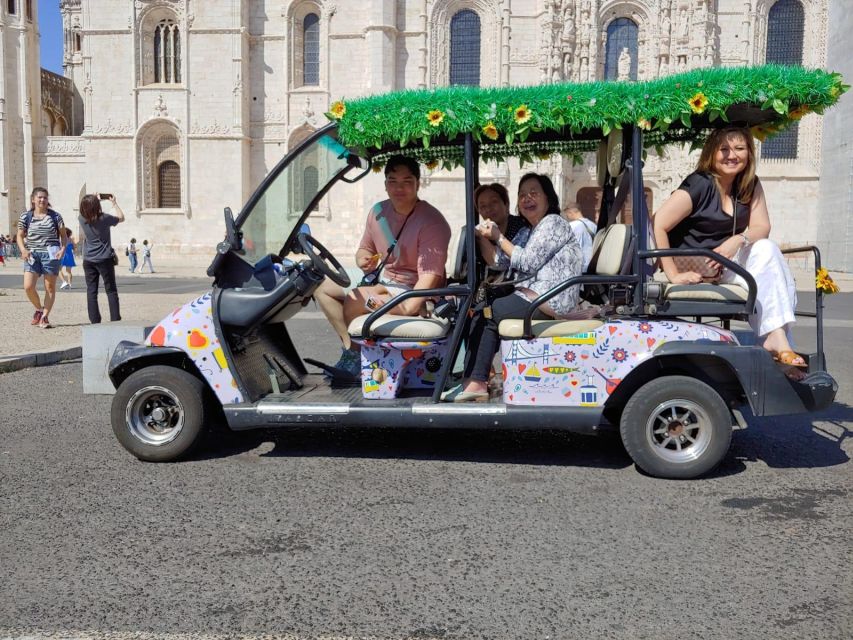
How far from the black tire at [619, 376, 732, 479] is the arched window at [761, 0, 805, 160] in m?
31.5

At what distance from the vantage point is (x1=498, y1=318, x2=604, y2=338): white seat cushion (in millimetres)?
4344

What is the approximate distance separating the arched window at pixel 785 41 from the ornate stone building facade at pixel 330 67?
0.06m

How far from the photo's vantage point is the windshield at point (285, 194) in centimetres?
470

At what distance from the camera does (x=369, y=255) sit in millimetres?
5395

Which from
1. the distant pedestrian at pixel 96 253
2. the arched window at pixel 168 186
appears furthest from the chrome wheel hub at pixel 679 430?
the arched window at pixel 168 186

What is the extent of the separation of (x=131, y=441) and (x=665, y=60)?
1233 inches

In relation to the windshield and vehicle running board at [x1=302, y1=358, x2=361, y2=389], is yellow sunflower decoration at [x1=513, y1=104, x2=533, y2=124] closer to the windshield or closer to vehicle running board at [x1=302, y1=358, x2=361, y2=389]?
the windshield

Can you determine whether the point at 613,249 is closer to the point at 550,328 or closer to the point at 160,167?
the point at 550,328

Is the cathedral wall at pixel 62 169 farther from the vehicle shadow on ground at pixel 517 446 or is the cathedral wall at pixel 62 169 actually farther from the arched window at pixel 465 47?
the vehicle shadow on ground at pixel 517 446

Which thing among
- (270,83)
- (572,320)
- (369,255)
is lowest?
(572,320)

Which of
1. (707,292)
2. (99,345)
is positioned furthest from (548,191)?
(99,345)

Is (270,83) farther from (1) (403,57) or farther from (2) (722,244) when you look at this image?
(2) (722,244)

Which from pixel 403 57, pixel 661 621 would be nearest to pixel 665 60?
pixel 403 57

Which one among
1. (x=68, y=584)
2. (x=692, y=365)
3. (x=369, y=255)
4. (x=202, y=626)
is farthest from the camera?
(x=369, y=255)
